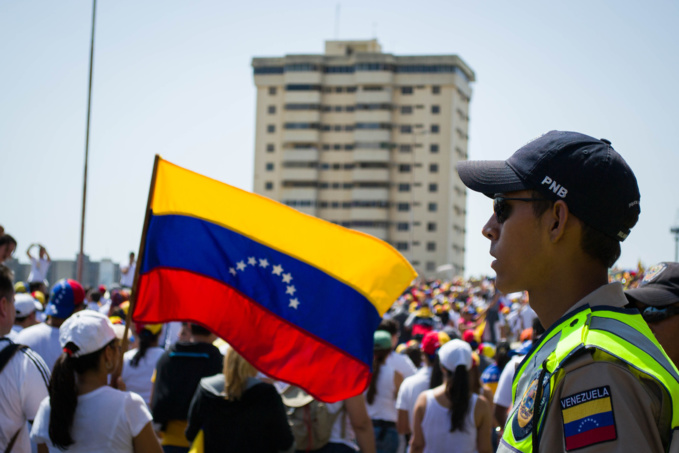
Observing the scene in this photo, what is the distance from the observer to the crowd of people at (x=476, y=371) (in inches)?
61.7

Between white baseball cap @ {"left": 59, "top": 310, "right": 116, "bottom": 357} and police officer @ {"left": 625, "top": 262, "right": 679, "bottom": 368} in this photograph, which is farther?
white baseball cap @ {"left": 59, "top": 310, "right": 116, "bottom": 357}

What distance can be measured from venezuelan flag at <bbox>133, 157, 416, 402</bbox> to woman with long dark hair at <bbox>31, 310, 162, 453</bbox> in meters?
1.06

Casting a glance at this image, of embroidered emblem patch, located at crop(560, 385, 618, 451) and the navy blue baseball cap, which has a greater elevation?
the navy blue baseball cap

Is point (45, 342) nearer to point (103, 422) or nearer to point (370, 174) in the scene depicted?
point (103, 422)

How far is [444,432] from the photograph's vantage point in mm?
6137

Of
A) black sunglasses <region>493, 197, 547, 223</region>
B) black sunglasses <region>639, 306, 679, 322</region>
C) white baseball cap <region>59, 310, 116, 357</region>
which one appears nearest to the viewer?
black sunglasses <region>493, 197, 547, 223</region>

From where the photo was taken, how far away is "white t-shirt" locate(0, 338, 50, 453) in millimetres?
4305

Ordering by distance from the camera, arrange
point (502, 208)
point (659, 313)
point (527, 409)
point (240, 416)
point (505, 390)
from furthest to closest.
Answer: point (505, 390)
point (240, 416)
point (659, 313)
point (502, 208)
point (527, 409)

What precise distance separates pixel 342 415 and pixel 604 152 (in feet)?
16.1

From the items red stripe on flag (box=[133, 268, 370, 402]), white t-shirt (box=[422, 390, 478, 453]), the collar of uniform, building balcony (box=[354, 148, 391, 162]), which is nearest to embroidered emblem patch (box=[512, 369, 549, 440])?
the collar of uniform

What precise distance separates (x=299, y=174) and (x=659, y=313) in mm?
101911

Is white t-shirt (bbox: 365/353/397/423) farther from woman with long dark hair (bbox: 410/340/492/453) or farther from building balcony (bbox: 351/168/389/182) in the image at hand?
building balcony (bbox: 351/168/389/182)

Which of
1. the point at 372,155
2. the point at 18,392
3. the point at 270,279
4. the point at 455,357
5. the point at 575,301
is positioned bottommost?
the point at 18,392

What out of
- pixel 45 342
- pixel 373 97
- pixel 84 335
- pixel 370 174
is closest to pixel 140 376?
pixel 45 342
